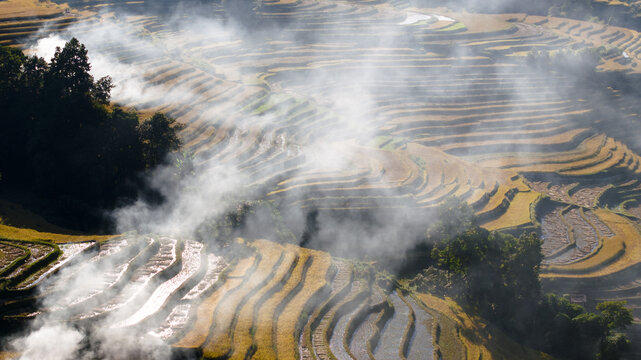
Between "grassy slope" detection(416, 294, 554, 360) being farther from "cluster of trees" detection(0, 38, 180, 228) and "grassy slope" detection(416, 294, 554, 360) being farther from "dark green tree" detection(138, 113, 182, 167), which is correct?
"cluster of trees" detection(0, 38, 180, 228)

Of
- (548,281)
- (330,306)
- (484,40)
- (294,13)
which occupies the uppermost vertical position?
(294,13)

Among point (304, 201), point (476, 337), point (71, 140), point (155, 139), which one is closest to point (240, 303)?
point (304, 201)

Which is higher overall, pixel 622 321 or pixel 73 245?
pixel 73 245

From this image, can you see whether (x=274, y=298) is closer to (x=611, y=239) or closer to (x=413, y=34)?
(x=611, y=239)

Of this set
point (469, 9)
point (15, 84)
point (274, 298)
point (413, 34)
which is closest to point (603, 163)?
point (413, 34)

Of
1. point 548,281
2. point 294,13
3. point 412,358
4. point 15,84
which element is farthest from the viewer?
point 294,13
